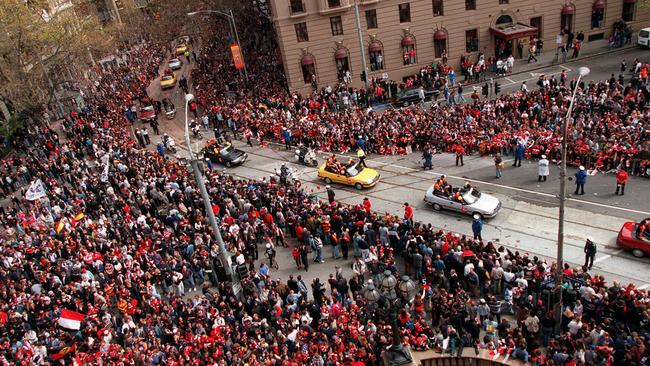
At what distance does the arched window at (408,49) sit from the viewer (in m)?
43.4

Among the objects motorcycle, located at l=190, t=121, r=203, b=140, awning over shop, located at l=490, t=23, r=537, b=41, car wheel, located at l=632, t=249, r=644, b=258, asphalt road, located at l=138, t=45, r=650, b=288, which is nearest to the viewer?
car wheel, located at l=632, t=249, r=644, b=258

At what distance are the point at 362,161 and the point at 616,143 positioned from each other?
41.8ft

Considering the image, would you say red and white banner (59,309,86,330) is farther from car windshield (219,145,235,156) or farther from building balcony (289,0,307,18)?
building balcony (289,0,307,18)

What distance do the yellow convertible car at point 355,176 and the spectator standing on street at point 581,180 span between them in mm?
9708

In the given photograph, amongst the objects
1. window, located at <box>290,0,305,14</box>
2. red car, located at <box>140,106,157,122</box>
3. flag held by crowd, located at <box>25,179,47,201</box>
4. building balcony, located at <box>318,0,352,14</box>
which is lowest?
red car, located at <box>140,106,157,122</box>

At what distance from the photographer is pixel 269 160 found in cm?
3422

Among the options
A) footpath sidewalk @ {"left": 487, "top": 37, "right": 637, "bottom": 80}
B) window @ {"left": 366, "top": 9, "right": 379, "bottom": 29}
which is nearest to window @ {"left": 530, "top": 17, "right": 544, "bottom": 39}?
footpath sidewalk @ {"left": 487, "top": 37, "right": 637, "bottom": 80}

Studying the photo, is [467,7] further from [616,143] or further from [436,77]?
[616,143]

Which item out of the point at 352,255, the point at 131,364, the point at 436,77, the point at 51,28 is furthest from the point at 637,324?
the point at 51,28

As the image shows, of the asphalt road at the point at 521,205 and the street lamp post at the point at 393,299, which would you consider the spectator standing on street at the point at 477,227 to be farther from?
the street lamp post at the point at 393,299

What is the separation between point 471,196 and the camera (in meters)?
24.2

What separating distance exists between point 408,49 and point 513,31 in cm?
822

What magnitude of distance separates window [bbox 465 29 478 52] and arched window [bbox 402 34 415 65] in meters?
4.47

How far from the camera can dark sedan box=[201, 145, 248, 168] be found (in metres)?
33.7
